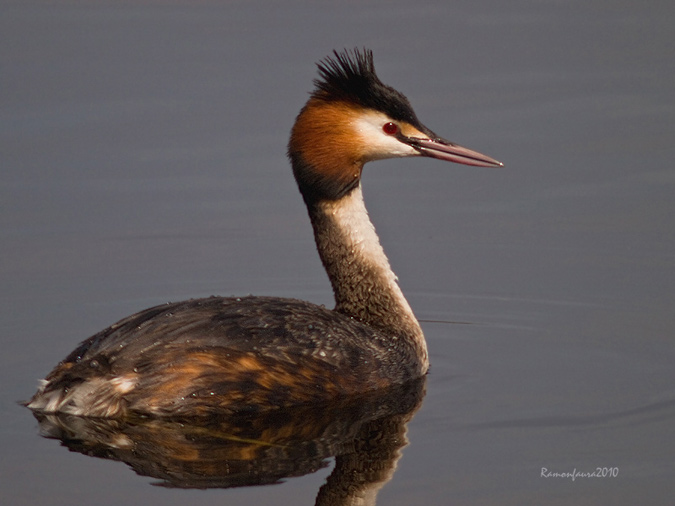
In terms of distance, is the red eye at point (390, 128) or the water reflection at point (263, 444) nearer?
the water reflection at point (263, 444)

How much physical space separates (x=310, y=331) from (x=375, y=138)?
4.70ft

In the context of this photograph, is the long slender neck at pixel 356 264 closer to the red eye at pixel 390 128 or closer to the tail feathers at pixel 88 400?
the red eye at pixel 390 128

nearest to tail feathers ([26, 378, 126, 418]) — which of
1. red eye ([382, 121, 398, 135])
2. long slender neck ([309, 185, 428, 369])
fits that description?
long slender neck ([309, 185, 428, 369])

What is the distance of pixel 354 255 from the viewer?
8.66 metres

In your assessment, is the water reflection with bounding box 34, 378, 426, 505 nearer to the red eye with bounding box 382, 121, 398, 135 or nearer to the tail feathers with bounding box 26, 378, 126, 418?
the tail feathers with bounding box 26, 378, 126, 418

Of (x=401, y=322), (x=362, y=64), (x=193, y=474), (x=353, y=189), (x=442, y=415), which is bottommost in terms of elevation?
(x=193, y=474)

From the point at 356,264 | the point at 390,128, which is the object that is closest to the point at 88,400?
the point at 356,264

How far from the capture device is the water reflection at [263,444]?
6789 millimetres

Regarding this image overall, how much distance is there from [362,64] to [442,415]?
A: 7.43 feet

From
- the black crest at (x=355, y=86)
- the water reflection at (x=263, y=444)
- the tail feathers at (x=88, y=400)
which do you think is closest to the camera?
the water reflection at (x=263, y=444)

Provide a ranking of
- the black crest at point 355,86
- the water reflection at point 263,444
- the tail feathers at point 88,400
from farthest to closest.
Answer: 1. the black crest at point 355,86
2. the tail feathers at point 88,400
3. the water reflection at point 263,444

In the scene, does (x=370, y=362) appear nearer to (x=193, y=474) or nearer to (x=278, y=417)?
(x=278, y=417)

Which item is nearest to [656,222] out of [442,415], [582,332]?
[582,332]

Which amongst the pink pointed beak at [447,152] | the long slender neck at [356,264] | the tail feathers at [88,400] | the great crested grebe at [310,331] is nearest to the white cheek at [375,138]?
the great crested grebe at [310,331]
